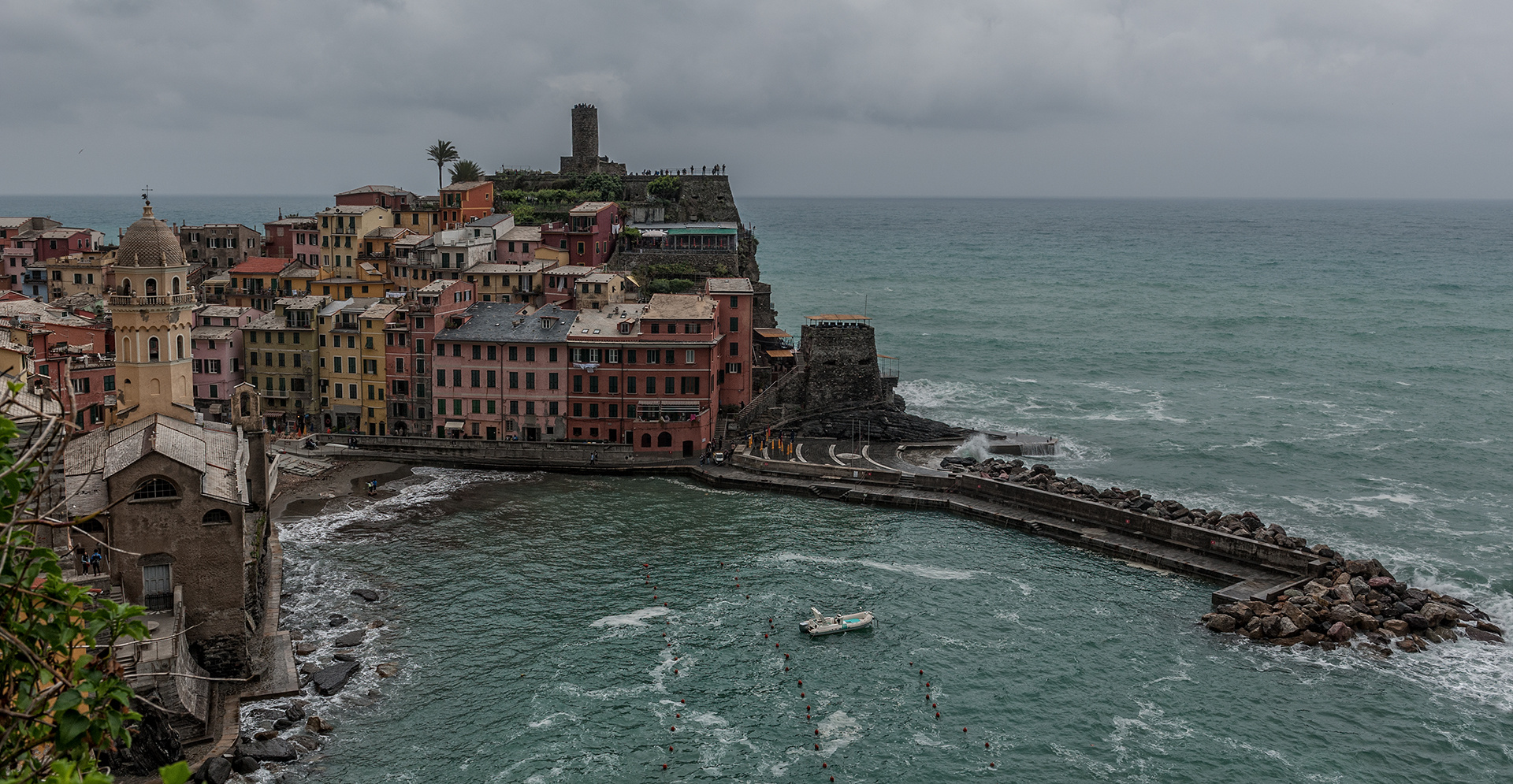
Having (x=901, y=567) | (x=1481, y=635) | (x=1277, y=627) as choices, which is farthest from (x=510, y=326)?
(x=1481, y=635)

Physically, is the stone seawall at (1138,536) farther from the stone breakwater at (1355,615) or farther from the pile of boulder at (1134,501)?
the pile of boulder at (1134,501)

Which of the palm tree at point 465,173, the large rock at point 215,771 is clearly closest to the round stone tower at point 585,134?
the palm tree at point 465,173

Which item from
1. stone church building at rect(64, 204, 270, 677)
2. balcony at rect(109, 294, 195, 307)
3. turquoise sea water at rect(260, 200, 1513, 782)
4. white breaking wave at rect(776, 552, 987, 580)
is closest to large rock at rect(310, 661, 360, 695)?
turquoise sea water at rect(260, 200, 1513, 782)

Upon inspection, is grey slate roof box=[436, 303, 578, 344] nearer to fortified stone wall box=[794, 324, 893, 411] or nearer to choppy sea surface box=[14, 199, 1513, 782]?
choppy sea surface box=[14, 199, 1513, 782]

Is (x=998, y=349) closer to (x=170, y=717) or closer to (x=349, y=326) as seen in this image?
(x=349, y=326)

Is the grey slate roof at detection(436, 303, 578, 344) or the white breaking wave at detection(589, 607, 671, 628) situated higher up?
the grey slate roof at detection(436, 303, 578, 344)

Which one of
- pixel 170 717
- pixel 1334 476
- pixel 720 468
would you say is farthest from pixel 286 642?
pixel 1334 476
